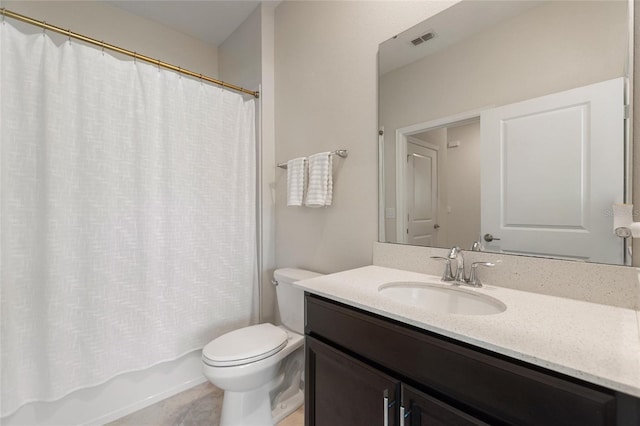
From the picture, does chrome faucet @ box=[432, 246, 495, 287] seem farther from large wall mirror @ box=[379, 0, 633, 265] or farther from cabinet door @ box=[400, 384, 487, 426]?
cabinet door @ box=[400, 384, 487, 426]

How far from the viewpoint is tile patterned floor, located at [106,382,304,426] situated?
1468 mm

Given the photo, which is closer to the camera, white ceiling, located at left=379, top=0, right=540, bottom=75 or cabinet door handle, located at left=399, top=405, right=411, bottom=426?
cabinet door handle, located at left=399, top=405, right=411, bottom=426

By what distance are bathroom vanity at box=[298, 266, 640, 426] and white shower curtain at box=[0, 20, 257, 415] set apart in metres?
0.97

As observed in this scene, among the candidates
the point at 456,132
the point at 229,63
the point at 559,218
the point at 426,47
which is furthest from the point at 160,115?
the point at 559,218

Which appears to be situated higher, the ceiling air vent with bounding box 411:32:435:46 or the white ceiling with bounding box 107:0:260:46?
the white ceiling with bounding box 107:0:260:46

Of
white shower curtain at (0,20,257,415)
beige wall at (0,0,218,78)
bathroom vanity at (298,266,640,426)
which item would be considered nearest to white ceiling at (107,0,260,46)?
beige wall at (0,0,218,78)

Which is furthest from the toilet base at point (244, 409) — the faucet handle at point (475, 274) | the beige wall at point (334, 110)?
the faucet handle at point (475, 274)

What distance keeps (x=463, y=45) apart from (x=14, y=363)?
2366 millimetres

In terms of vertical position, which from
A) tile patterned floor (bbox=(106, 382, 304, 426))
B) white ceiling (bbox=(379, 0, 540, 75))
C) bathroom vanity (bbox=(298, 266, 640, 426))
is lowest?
tile patterned floor (bbox=(106, 382, 304, 426))

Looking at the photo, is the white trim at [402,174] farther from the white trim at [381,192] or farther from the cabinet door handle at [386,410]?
the cabinet door handle at [386,410]

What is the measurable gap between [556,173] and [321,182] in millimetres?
1022

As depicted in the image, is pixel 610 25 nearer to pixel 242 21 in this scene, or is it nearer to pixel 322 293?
pixel 322 293

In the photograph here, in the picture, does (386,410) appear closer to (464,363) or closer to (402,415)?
(402,415)

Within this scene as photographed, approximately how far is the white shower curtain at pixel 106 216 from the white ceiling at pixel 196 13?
0.63m
